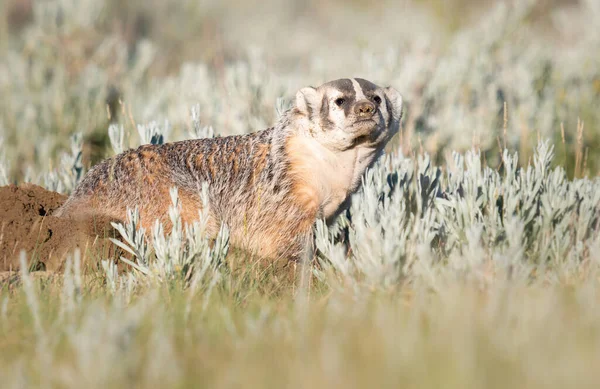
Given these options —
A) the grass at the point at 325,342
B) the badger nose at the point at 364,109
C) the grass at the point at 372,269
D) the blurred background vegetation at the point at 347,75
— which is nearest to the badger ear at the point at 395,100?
the grass at the point at 372,269

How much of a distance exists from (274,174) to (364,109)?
674 mm

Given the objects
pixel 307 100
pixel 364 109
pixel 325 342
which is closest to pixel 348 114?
pixel 364 109

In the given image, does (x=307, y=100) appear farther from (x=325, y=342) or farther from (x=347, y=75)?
(x=347, y=75)

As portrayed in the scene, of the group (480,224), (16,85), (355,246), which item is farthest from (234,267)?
(16,85)

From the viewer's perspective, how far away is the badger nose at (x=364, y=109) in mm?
3979

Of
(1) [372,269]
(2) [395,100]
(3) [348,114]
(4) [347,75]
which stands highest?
(4) [347,75]

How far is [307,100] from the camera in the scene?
4297mm

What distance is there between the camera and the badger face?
13.2ft

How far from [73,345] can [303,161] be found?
207cm

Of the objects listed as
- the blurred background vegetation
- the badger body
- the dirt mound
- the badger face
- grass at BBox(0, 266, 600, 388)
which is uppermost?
the blurred background vegetation

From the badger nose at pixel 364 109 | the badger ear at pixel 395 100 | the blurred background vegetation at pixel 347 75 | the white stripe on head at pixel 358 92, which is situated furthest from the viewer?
the blurred background vegetation at pixel 347 75

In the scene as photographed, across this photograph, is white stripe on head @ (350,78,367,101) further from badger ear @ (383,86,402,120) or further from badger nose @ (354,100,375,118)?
badger ear @ (383,86,402,120)

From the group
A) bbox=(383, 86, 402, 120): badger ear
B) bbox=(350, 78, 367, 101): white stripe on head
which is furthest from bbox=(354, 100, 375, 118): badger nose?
bbox=(383, 86, 402, 120): badger ear

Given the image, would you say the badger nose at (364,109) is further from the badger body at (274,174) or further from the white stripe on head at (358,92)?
the white stripe on head at (358,92)
